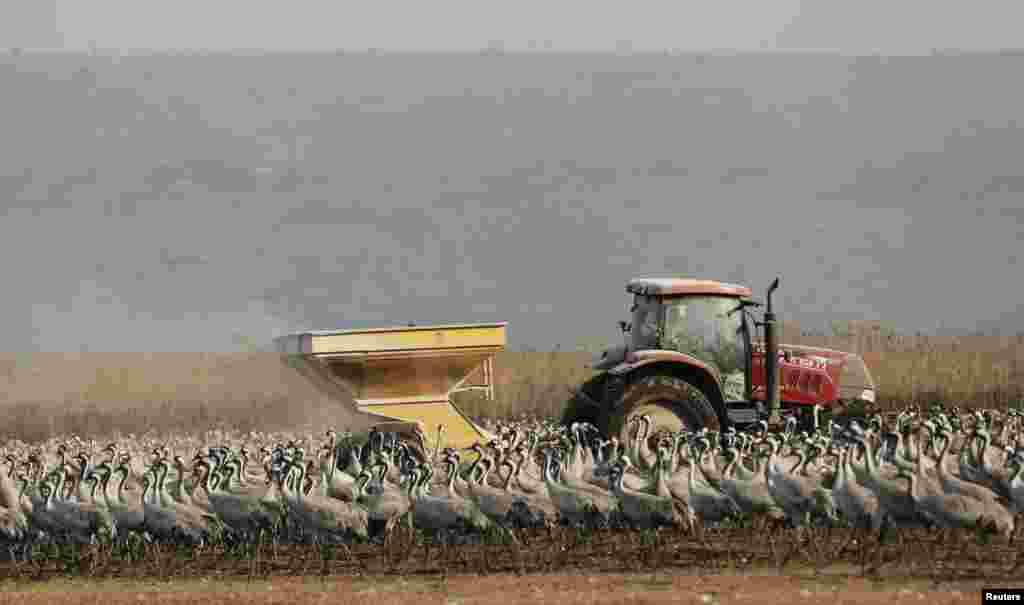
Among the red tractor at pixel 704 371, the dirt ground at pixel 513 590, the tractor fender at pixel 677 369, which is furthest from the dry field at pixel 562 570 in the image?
the tractor fender at pixel 677 369

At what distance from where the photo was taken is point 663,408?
19.0 metres

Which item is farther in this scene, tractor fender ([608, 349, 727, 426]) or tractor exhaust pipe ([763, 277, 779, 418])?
tractor exhaust pipe ([763, 277, 779, 418])

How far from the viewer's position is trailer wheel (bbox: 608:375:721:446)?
18672 mm

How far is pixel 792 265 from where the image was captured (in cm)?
7019

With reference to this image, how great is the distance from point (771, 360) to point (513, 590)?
610cm

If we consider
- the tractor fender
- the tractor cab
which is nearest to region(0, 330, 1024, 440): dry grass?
the tractor cab

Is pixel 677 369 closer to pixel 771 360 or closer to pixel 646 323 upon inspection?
pixel 646 323

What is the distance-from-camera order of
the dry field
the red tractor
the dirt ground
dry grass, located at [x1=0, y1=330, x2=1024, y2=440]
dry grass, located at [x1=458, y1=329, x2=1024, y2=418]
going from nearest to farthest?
1. the dirt ground
2. the dry field
3. the red tractor
4. dry grass, located at [x1=458, y1=329, x2=1024, y2=418]
5. dry grass, located at [x1=0, y1=330, x2=1024, y2=440]

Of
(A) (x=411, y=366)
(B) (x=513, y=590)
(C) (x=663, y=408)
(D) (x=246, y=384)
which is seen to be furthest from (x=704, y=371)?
(D) (x=246, y=384)

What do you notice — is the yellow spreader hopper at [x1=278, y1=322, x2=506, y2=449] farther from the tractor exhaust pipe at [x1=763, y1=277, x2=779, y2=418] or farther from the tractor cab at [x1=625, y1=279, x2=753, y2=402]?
the tractor exhaust pipe at [x1=763, y1=277, x2=779, y2=418]

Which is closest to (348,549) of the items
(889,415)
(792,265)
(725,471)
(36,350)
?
(725,471)

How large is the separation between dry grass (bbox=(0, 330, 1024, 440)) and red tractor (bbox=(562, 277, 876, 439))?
7155 mm

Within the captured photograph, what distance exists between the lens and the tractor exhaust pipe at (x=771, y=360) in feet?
62.8

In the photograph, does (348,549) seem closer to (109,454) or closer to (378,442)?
(378,442)
